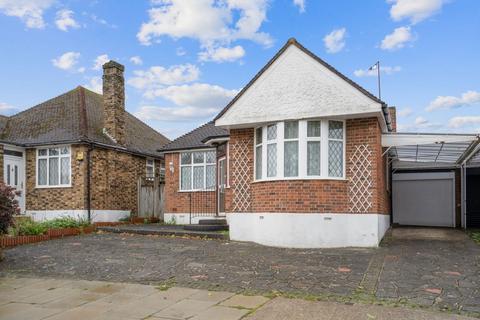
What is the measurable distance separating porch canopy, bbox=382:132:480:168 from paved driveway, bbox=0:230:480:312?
Answer: 282 centimetres

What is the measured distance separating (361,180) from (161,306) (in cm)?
734

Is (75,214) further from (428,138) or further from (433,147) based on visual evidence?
(433,147)

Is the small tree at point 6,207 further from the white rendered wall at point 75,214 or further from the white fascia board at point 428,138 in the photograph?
the white fascia board at point 428,138

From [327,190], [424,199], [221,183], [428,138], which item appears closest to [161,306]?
[327,190]

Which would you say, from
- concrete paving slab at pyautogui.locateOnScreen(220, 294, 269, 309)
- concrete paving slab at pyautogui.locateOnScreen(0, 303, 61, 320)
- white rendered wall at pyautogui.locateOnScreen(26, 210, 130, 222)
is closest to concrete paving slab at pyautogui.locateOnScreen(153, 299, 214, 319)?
concrete paving slab at pyautogui.locateOnScreen(220, 294, 269, 309)

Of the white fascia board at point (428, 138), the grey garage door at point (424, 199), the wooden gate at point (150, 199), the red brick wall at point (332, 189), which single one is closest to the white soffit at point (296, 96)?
the red brick wall at point (332, 189)

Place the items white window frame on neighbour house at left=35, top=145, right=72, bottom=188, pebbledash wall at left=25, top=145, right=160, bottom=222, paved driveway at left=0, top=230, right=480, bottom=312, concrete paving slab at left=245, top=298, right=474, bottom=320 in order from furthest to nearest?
white window frame on neighbour house at left=35, top=145, right=72, bottom=188 < pebbledash wall at left=25, top=145, right=160, bottom=222 < paved driveway at left=0, top=230, right=480, bottom=312 < concrete paving slab at left=245, top=298, right=474, bottom=320

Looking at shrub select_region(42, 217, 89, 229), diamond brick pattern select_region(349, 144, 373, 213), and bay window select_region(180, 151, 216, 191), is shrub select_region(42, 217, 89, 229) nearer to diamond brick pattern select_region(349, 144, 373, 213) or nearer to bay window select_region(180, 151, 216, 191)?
bay window select_region(180, 151, 216, 191)

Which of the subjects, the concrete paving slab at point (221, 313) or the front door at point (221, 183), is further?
the front door at point (221, 183)

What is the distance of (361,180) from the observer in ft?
42.2

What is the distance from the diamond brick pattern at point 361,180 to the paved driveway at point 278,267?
4.01 ft

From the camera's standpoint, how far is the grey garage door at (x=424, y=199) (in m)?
21.7

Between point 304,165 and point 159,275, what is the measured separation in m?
5.19

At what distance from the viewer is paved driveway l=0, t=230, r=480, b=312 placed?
26.0 ft
